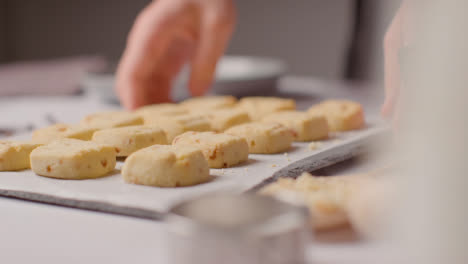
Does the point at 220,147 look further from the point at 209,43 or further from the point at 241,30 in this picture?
the point at 241,30

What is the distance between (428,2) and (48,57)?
179 inches

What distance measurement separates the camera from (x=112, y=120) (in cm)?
132

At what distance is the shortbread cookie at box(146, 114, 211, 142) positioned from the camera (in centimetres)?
125

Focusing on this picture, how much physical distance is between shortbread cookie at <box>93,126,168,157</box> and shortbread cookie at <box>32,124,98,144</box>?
6cm

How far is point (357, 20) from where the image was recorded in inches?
136

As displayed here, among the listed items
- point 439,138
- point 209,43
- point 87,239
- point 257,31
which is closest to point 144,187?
point 87,239

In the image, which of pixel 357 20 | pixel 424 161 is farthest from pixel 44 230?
pixel 357 20


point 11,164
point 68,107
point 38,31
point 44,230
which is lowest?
point 44,230

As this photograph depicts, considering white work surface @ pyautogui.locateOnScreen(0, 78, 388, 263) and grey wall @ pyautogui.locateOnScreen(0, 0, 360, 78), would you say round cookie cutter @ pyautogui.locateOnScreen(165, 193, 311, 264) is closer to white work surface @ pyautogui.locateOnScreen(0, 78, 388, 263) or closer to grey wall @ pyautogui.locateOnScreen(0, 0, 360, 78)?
white work surface @ pyautogui.locateOnScreen(0, 78, 388, 263)

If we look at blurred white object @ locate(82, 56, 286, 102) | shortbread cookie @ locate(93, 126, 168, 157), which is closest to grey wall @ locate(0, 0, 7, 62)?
blurred white object @ locate(82, 56, 286, 102)

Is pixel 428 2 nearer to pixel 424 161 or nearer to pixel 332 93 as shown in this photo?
pixel 424 161

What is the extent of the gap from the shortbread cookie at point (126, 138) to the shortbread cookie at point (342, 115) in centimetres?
44

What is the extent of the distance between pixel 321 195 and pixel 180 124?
23.1 inches

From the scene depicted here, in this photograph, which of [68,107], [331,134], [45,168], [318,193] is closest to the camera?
[318,193]
